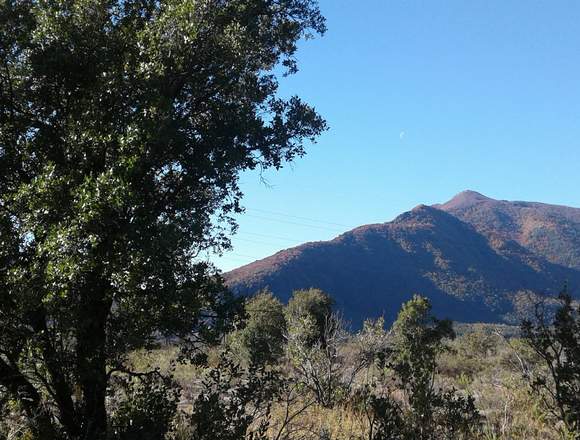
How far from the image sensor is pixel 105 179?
4.88 meters

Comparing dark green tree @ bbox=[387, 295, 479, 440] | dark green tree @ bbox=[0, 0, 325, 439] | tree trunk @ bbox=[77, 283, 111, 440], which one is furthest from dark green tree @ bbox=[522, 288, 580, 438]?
tree trunk @ bbox=[77, 283, 111, 440]

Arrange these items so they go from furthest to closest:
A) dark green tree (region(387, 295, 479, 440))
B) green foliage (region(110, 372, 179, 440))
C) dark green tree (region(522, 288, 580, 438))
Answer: dark green tree (region(387, 295, 479, 440))
dark green tree (region(522, 288, 580, 438))
green foliage (region(110, 372, 179, 440))

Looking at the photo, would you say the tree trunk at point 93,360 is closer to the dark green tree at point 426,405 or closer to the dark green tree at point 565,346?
the dark green tree at point 426,405

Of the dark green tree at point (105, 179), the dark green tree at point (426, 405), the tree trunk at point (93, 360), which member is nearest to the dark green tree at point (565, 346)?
the dark green tree at point (426, 405)

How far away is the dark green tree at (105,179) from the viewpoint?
16.8 ft

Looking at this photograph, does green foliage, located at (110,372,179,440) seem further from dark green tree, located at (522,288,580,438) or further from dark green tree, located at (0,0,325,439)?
dark green tree, located at (522,288,580,438)

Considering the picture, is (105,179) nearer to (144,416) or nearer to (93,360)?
(93,360)

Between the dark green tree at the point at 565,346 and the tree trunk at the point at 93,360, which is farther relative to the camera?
the dark green tree at the point at 565,346

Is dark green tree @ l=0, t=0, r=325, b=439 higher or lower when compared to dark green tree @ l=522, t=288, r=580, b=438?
higher

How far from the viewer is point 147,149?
17.9 ft

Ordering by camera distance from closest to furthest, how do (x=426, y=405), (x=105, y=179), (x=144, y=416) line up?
(x=105, y=179)
(x=144, y=416)
(x=426, y=405)

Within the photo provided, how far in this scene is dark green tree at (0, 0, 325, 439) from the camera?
16.8 ft

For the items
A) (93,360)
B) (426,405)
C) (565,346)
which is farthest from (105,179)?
(565,346)

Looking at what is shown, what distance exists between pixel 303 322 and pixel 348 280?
164212mm
